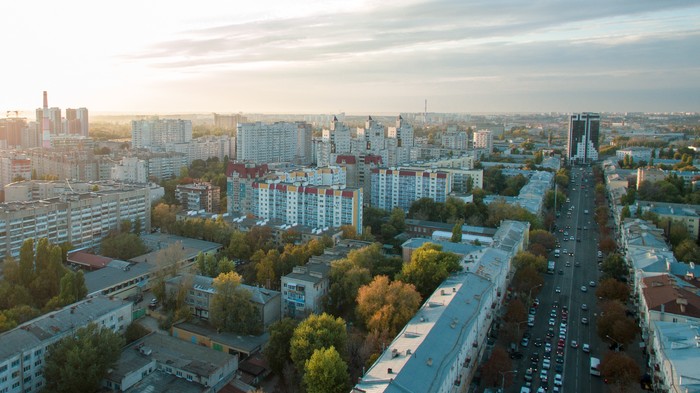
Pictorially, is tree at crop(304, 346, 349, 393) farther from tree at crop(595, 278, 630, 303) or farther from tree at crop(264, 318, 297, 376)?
tree at crop(595, 278, 630, 303)

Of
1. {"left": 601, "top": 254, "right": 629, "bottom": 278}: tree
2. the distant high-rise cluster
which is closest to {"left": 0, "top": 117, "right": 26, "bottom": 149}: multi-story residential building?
the distant high-rise cluster

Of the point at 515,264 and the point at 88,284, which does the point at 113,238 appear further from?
the point at 515,264

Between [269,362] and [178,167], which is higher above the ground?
[178,167]

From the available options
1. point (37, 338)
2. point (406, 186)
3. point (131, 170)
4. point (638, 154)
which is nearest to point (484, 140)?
point (638, 154)

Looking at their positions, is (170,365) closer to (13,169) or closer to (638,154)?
(13,169)

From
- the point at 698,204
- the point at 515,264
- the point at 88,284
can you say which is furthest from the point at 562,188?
the point at 88,284

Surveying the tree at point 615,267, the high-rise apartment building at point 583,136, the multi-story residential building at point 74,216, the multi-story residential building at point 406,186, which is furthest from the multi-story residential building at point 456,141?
the tree at point 615,267
